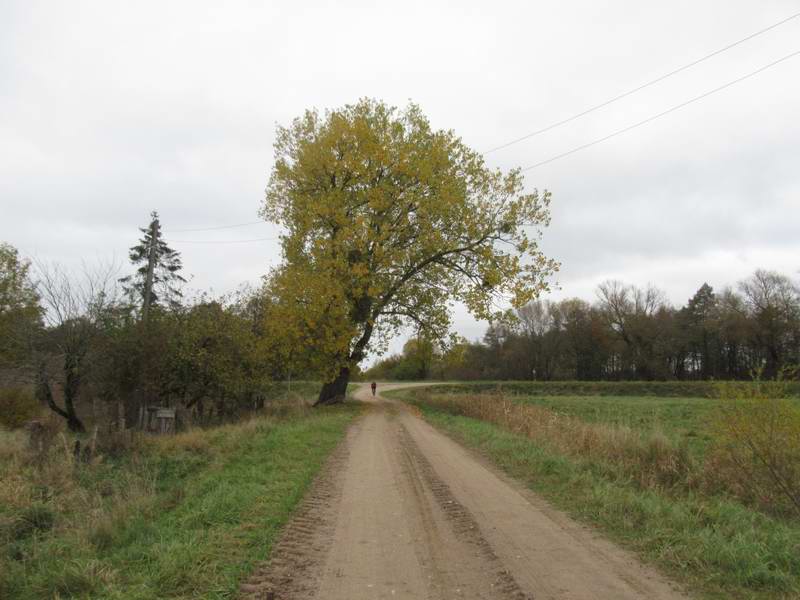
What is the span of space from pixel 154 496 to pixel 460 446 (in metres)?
7.44

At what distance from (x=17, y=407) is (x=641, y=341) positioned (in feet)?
258

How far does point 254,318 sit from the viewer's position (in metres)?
26.5

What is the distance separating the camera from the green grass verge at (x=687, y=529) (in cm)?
530

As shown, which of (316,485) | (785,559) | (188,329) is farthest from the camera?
(188,329)

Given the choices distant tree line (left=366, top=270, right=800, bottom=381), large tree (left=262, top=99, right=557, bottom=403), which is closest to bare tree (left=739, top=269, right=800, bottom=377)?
distant tree line (left=366, top=270, right=800, bottom=381)

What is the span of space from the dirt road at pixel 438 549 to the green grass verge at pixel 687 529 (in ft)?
1.30

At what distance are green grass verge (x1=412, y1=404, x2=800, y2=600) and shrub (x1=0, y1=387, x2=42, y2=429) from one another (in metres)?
19.3

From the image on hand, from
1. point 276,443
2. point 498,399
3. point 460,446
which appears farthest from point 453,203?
point 276,443

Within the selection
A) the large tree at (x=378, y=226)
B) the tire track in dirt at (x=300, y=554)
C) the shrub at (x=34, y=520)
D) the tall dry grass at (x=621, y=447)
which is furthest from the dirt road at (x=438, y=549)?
the large tree at (x=378, y=226)

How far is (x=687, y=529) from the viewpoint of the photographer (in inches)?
262

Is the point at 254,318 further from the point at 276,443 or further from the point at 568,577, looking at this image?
the point at 568,577

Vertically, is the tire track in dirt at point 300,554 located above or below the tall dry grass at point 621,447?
below

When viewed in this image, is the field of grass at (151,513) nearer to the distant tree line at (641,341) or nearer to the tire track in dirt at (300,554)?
the tire track in dirt at (300,554)

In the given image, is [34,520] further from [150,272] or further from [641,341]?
[641,341]
